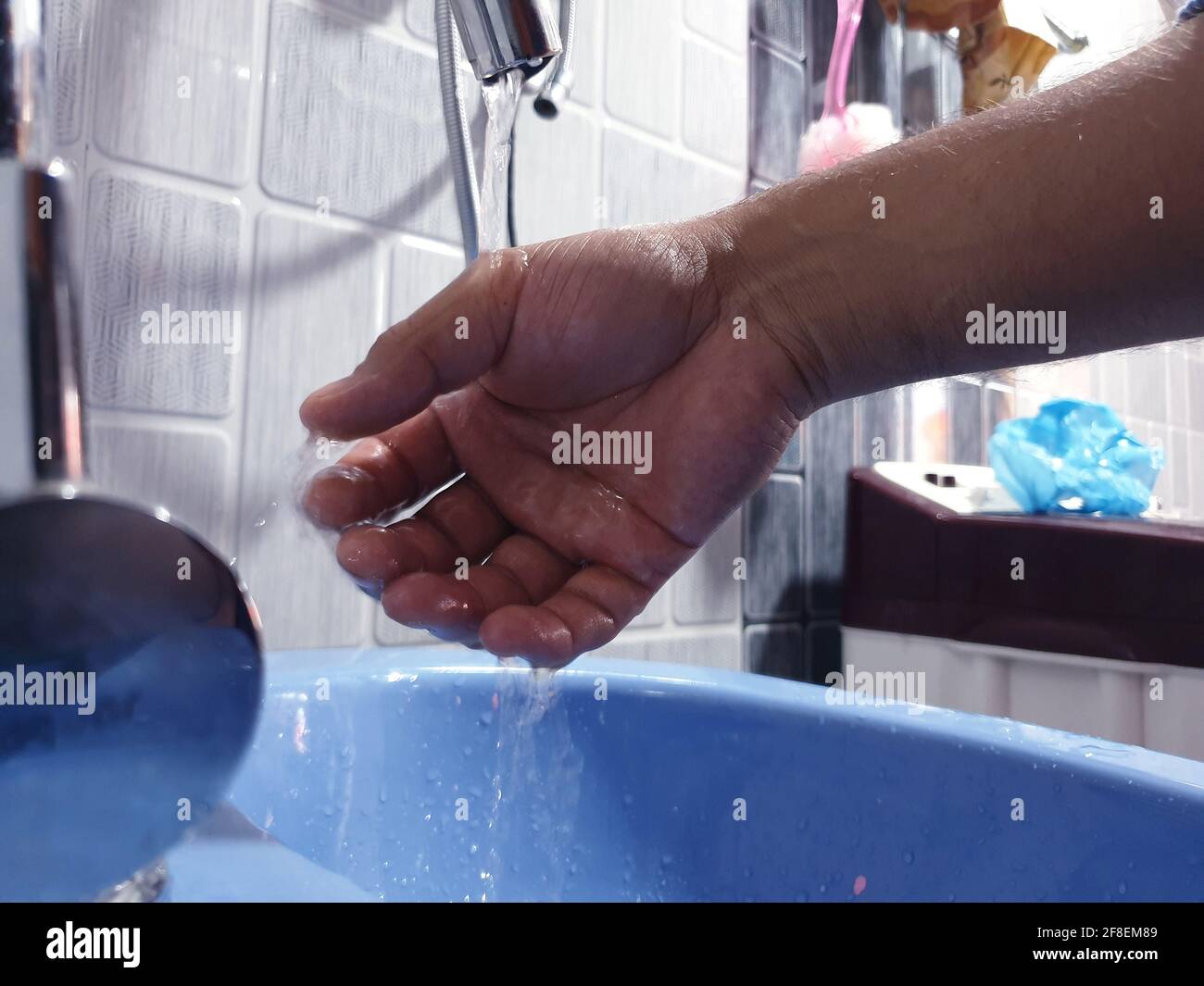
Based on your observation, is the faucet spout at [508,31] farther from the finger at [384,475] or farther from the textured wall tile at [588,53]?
the textured wall tile at [588,53]

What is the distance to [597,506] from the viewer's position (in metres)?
0.43

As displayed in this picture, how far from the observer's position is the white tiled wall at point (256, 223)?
0.45 m

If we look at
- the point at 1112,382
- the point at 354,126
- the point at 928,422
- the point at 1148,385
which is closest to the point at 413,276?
the point at 354,126

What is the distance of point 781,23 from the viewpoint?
0.88 m

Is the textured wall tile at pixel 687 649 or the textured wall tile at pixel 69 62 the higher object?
the textured wall tile at pixel 69 62

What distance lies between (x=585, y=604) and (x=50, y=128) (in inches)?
10.3

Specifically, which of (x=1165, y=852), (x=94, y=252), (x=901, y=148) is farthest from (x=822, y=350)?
(x=94, y=252)

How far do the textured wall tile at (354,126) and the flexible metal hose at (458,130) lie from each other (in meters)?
0.07

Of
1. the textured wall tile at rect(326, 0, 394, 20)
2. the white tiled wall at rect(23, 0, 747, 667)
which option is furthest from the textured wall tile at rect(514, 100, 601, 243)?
the textured wall tile at rect(326, 0, 394, 20)

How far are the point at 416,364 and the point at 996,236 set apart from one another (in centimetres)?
25

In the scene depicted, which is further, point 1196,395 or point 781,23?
point 1196,395

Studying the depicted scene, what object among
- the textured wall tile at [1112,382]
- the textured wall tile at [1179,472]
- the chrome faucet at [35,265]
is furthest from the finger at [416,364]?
the textured wall tile at [1179,472]

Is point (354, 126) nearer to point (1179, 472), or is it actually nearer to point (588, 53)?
point (588, 53)

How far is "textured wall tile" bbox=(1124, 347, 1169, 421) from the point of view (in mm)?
1683
